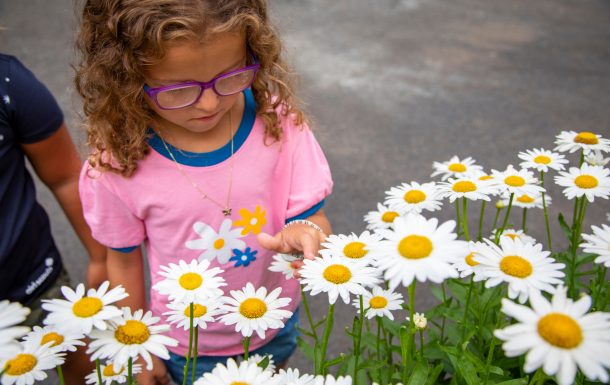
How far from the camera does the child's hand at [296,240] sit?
0.80 meters

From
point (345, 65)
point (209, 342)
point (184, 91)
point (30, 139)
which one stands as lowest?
point (345, 65)

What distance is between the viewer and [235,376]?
0.52 meters

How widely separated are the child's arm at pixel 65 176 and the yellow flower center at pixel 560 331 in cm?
97

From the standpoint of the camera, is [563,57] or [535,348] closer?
[535,348]

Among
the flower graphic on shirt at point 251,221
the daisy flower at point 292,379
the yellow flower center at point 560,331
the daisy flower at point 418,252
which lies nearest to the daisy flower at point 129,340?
the daisy flower at point 292,379

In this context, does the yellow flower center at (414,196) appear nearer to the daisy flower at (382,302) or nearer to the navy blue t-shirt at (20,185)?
the daisy flower at (382,302)

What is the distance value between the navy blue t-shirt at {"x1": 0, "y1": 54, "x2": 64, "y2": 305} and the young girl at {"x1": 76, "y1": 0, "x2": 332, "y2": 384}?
16 centimetres

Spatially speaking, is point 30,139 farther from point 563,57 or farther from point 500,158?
point 563,57

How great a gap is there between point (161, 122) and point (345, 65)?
282 centimetres

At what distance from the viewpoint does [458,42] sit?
3.94 metres

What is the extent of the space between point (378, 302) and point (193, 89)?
38cm

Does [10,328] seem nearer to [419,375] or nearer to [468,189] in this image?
[419,375]

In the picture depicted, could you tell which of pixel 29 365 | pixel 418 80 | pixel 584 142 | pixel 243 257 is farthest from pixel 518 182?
pixel 418 80

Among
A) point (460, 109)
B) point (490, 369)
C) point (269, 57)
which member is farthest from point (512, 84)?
point (490, 369)
